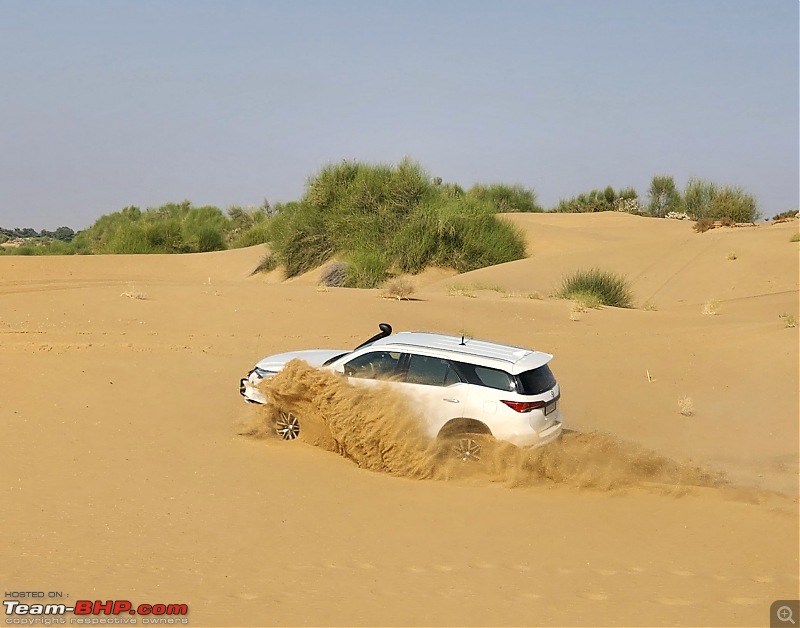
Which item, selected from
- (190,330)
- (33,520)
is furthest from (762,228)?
(33,520)

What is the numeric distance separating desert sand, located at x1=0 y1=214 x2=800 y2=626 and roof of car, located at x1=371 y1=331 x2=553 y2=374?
1154mm

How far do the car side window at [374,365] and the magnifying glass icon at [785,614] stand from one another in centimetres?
523

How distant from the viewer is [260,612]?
6.50 m

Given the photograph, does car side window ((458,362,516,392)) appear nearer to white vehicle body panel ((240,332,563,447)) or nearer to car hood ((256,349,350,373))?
white vehicle body panel ((240,332,563,447))

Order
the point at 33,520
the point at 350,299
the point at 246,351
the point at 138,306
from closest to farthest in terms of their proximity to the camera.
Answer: the point at 33,520
the point at 246,351
the point at 138,306
the point at 350,299

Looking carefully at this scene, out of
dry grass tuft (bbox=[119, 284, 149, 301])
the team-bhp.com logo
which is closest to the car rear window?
the team-bhp.com logo

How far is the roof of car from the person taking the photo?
1050 centimetres

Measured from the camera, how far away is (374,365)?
11125 millimetres

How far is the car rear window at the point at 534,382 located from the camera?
33.8ft

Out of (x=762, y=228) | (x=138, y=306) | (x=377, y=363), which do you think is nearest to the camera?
(x=377, y=363)

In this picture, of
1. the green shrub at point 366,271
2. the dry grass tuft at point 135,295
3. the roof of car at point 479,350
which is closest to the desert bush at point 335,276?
the green shrub at point 366,271

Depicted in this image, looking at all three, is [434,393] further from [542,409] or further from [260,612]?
[260,612]

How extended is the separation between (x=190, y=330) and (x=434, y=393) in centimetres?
1056

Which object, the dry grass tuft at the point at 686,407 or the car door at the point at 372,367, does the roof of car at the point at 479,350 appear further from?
the dry grass tuft at the point at 686,407
